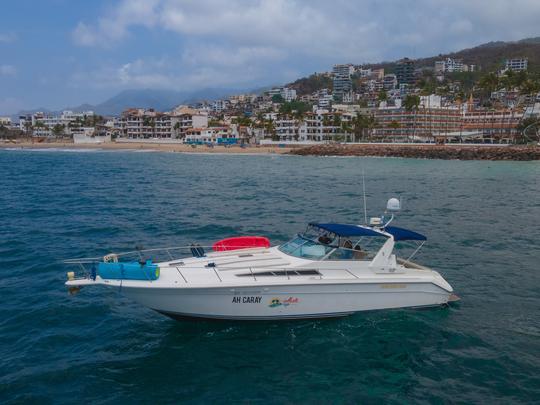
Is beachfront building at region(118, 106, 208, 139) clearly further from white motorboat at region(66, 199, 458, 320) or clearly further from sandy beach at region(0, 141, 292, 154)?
white motorboat at region(66, 199, 458, 320)

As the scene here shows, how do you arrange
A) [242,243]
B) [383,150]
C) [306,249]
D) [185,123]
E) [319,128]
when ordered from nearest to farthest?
[306,249], [242,243], [383,150], [319,128], [185,123]

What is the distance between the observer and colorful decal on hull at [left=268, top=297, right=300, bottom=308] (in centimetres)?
1081

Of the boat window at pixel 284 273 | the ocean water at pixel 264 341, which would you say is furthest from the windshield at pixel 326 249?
the ocean water at pixel 264 341

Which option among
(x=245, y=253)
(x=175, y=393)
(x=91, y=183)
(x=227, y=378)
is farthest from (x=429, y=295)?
(x=91, y=183)

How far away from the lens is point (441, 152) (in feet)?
273

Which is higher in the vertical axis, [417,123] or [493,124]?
[417,123]

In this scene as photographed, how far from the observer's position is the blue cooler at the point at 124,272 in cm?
1051

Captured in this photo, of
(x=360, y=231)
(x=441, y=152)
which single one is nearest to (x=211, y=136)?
(x=441, y=152)

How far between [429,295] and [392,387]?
3564mm

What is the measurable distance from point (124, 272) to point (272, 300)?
3360 millimetres

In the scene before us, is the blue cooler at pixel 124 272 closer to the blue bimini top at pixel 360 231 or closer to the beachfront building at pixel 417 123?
the blue bimini top at pixel 360 231

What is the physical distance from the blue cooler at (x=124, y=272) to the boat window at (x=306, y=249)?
3639 millimetres

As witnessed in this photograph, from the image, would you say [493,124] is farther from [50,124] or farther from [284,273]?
[50,124]

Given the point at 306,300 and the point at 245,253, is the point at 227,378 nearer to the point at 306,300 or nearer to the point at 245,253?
the point at 306,300
